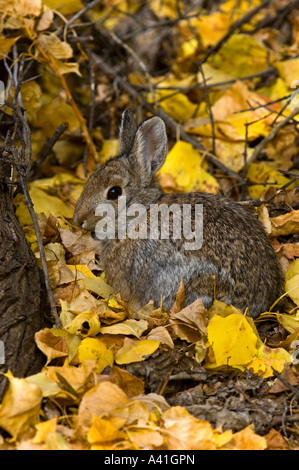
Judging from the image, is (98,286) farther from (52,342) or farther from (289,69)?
(289,69)

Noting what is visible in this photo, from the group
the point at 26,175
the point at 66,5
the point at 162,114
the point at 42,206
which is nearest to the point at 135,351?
the point at 26,175

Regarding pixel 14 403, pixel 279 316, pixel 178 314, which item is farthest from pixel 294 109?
pixel 14 403

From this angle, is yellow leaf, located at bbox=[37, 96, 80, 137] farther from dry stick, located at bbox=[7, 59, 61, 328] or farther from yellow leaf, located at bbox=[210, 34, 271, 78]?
yellow leaf, located at bbox=[210, 34, 271, 78]

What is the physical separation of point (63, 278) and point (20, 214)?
861 millimetres

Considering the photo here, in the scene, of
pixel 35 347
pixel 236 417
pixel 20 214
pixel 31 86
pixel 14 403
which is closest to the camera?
pixel 14 403

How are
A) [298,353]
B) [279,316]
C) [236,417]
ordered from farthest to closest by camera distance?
[279,316] < [298,353] < [236,417]

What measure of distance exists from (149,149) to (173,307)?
1343 millimetres

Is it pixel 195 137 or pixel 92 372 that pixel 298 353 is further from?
pixel 195 137

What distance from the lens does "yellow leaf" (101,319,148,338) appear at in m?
3.81

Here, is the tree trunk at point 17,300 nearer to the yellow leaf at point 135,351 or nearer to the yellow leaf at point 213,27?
the yellow leaf at point 135,351

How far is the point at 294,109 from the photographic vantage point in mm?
5750

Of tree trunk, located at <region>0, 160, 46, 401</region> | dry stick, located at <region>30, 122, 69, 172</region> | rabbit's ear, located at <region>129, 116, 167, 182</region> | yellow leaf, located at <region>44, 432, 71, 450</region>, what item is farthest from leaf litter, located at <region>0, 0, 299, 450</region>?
rabbit's ear, located at <region>129, 116, 167, 182</region>

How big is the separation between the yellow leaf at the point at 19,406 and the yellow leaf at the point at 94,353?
54 centimetres

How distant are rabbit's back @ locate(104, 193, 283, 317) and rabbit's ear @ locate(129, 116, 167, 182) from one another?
0.39 m
